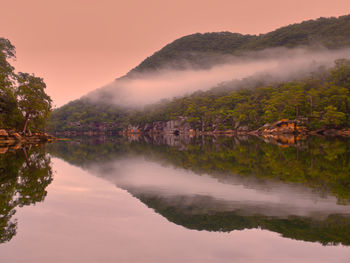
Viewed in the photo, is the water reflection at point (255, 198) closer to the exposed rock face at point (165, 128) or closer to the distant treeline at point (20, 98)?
the distant treeline at point (20, 98)

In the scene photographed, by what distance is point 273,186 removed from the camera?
9453 mm

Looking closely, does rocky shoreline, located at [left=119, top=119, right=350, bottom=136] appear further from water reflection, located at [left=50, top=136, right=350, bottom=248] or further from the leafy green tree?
water reflection, located at [left=50, top=136, right=350, bottom=248]

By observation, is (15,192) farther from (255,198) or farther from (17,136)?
(17,136)

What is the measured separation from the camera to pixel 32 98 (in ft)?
139

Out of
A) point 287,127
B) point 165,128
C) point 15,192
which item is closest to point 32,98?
point 15,192

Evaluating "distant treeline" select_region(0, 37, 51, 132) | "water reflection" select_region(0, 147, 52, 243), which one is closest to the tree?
"distant treeline" select_region(0, 37, 51, 132)

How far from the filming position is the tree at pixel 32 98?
42.1 metres

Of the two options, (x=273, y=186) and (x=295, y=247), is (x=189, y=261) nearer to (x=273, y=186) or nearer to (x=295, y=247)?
(x=295, y=247)

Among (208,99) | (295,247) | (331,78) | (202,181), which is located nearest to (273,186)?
(202,181)

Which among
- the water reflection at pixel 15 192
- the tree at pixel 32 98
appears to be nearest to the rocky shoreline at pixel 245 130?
the tree at pixel 32 98

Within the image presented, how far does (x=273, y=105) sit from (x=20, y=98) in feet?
204

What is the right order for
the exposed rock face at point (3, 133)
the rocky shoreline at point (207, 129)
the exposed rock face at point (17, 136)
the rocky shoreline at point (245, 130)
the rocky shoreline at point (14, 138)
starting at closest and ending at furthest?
the rocky shoreline at point (14, 138) → the exposed rock face at point (3, 133) → the exposed rock face at point (17, 136) → the rocky shoreline at point (245, 130) → the rocky shoreline at point (207, 129)

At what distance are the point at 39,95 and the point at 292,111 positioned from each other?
58.2 meters

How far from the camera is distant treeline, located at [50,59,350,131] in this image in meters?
62.4
